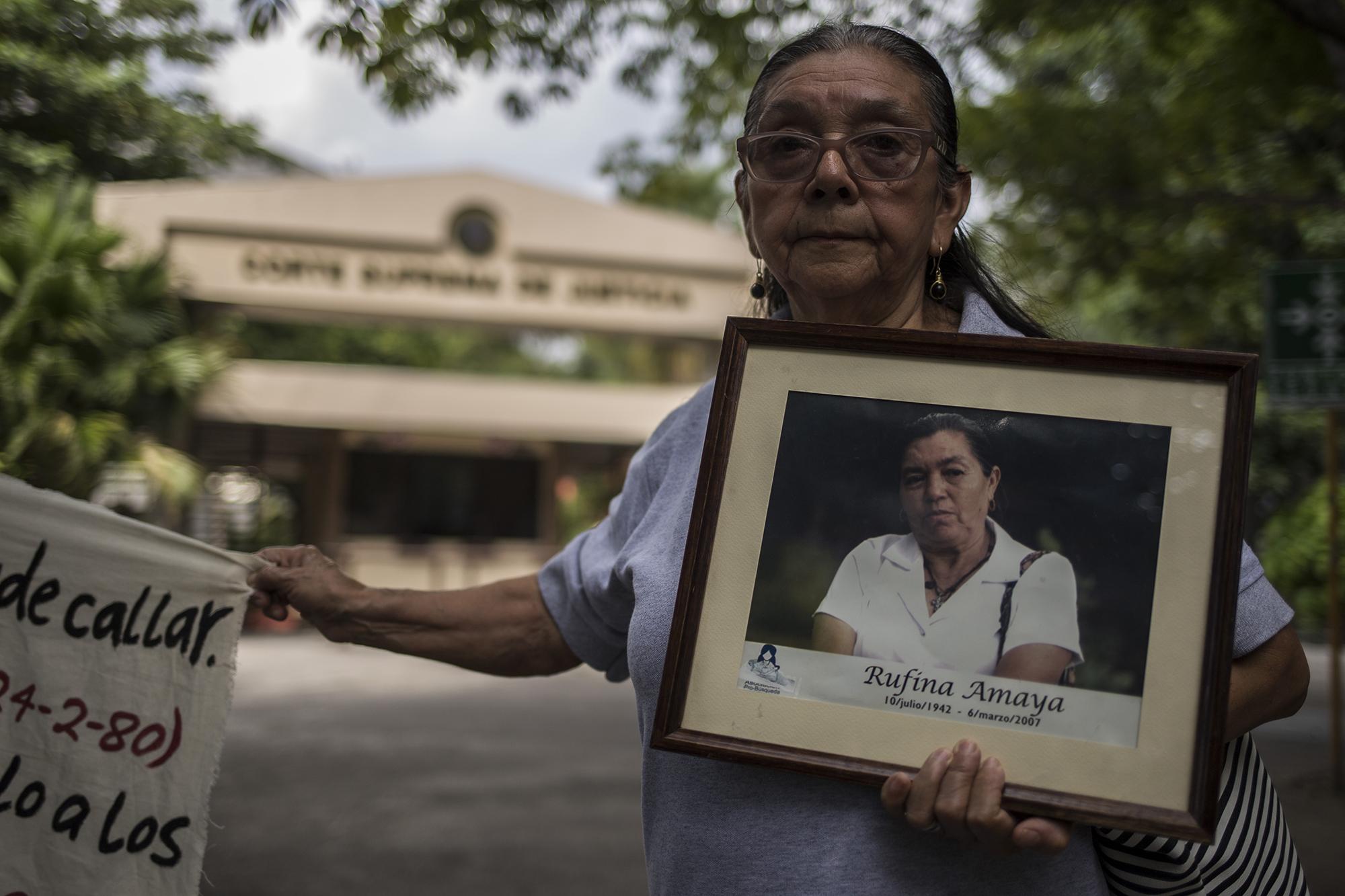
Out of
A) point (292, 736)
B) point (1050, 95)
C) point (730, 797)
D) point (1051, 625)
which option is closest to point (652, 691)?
point (730, 797)

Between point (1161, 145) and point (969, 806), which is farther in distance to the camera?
point (1161, 145)

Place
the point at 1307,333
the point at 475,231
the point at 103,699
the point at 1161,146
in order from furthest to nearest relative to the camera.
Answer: the point at 475,231 → the point at 1161,146 → the point at 1307,333 → the point at 103,699

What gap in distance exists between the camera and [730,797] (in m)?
1.42

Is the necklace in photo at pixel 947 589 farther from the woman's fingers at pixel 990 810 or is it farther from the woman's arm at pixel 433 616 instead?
the woman's arm at pixel 433 616

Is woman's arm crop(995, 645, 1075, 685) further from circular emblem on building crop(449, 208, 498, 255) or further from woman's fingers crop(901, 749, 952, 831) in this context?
circular emblem on building crop(449, 208, 498, 255)

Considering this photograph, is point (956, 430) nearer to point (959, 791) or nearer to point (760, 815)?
point (959, 791)

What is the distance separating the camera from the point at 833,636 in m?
1.30

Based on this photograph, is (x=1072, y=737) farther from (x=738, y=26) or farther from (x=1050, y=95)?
(x=1050, y=95)

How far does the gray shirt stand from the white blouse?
19 cm

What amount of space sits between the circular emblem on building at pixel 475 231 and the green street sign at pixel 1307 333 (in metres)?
13.4

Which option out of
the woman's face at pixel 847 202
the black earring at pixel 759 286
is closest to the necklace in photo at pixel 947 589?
the woman's face at pixel 847 202

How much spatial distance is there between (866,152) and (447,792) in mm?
5858

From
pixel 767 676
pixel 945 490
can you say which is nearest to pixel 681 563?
pixel 767 676

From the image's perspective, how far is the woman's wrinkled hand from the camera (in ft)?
6.28
